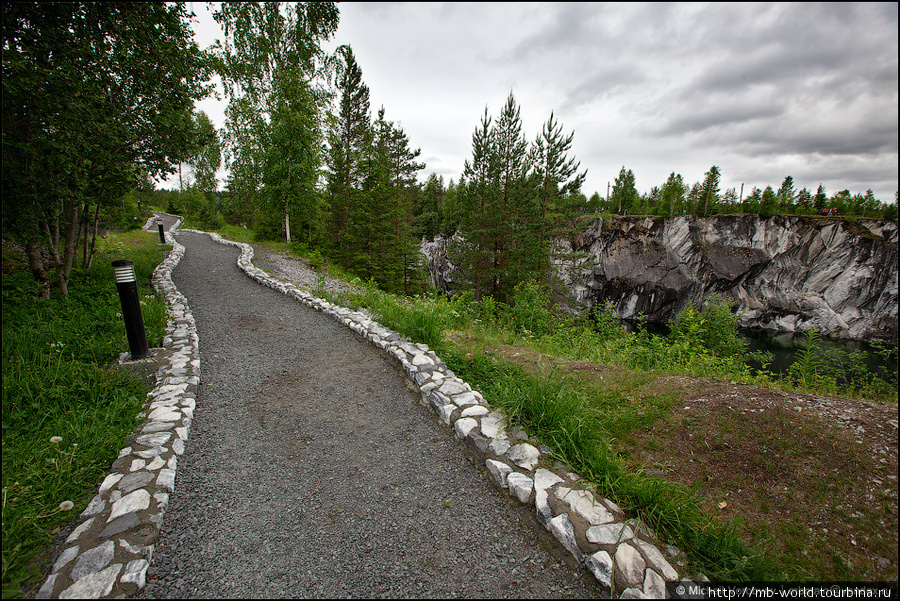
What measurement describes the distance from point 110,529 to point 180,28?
25.4 feet

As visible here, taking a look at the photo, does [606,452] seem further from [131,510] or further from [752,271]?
[752,271]

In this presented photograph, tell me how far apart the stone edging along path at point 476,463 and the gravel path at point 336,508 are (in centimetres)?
11

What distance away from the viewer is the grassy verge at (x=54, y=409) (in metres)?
2.08

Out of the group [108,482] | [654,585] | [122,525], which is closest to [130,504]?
[122,525]

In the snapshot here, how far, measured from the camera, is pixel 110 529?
6.95 ft

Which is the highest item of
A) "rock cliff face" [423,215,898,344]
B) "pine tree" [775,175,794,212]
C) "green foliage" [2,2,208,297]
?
"pine tree" [775,175,794,212]

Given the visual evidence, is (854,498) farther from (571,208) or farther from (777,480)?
(571,208)

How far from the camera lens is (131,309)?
438 centimetres

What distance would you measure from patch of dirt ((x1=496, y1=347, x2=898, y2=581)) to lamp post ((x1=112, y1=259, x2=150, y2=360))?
6089 mm

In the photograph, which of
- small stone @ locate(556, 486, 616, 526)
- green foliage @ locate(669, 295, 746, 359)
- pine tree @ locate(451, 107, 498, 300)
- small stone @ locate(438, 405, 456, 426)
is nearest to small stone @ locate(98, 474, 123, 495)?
small stone @ locate(438, 405, 456, 426)

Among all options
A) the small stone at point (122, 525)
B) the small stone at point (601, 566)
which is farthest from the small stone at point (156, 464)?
the small stone at point (601, 566)

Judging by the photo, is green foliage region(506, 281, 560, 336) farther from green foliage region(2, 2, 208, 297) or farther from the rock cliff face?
the rock cliff face

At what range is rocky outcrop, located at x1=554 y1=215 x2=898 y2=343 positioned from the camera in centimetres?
3731

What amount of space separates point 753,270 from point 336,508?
2079 inches
